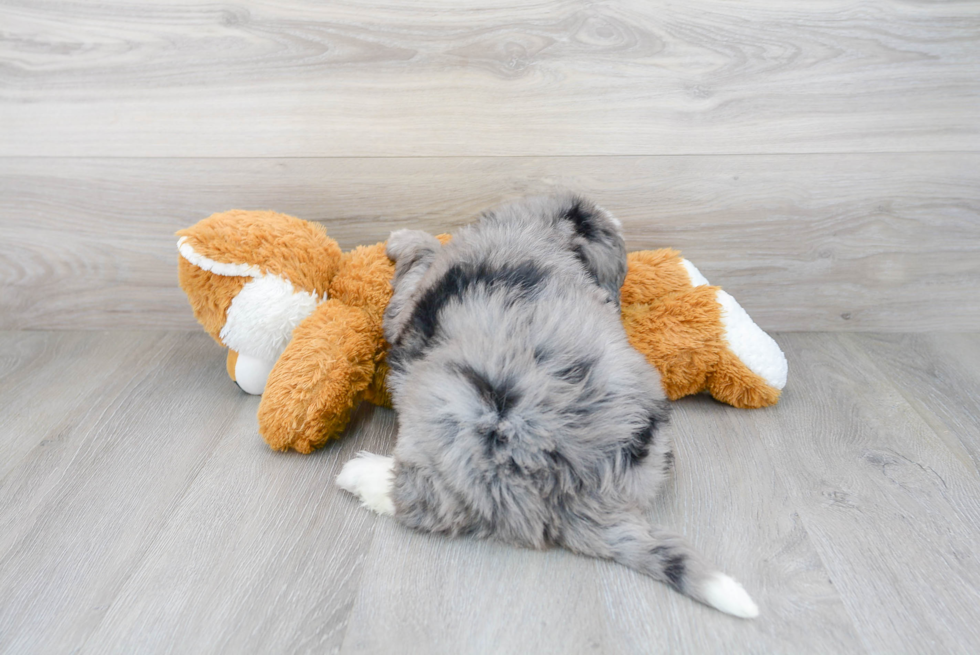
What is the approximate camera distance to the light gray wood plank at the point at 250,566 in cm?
79

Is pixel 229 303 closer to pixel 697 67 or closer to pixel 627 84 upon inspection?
pixel 627 84

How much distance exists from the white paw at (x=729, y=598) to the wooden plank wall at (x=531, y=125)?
0.80 metres

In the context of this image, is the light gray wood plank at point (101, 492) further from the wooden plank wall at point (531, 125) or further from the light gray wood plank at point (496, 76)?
the light gray wood plank at point (496, 76)

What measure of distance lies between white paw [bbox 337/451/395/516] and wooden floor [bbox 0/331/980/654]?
25 millimetres

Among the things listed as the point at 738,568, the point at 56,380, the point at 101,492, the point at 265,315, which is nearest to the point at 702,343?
the point at 738,568

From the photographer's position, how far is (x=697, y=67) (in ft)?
4.30

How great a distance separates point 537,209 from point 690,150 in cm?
46

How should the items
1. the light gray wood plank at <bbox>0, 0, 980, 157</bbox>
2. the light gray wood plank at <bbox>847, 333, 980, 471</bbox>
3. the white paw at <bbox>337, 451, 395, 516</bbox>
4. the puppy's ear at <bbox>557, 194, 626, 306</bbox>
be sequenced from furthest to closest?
the light gray wood plank at <bbox>0, 0, 980, 157</bbox>
the light gray wood plank at <bbox>847, 333, 980, 471</bbox>
the puppy's ear at <bbox>557, 194, 626, 306</bbox>
the white paw at <bbox>337, 451, 395, 516</bbox>

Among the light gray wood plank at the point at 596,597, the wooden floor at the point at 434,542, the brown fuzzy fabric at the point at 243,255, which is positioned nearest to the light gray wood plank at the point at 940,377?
the wooden floor at the point at 434,542

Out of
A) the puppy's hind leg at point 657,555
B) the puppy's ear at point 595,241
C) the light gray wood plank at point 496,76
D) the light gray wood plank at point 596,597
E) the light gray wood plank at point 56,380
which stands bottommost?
the light gray wood plank at point 56,380

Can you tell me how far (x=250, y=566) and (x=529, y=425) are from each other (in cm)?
41

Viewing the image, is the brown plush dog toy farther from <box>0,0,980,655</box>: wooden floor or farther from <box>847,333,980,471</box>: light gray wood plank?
<box>847,333,980,471</box>: light gray wood plank

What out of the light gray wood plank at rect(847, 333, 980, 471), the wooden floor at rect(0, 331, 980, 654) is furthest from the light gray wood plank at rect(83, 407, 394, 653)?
the light gray wood plank at rect(847, 333, 980, 471)

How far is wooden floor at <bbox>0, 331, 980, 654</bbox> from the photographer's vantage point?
2.59 feet
